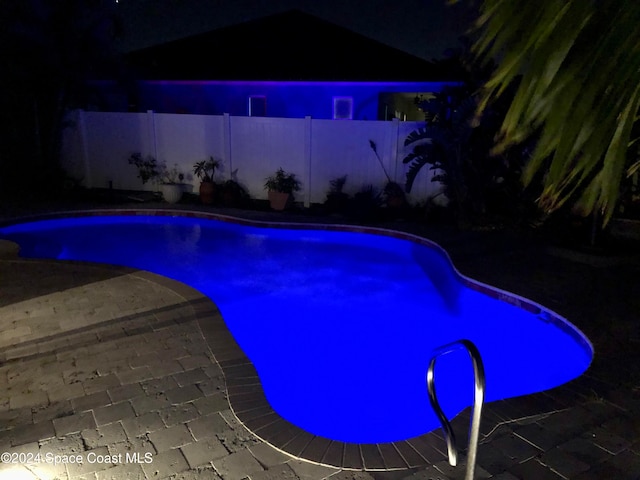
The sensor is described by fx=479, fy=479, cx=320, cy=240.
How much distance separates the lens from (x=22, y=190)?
1165 centimetres

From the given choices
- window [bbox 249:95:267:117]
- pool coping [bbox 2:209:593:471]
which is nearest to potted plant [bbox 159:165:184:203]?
window [bbox 249:95:267:117]

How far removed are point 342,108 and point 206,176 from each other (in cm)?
609

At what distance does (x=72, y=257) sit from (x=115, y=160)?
469 centimetres

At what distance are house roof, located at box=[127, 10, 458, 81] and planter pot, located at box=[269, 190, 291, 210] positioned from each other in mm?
5279

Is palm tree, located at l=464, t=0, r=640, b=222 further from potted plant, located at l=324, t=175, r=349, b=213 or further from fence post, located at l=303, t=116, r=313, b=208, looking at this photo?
fence post, located at l=303, t=116, r=313, b=208

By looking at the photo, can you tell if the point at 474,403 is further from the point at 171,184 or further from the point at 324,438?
the point at 171,184

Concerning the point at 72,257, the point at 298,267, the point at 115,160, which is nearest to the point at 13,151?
the point at 115,160

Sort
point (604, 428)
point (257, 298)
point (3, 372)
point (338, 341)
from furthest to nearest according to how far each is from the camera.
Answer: point (257, 298) → point (338, 341) → point (3, 372) → point (604, 428)

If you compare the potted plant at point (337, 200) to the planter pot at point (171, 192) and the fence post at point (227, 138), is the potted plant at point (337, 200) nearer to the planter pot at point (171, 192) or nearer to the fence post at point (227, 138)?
the fence post at point (227, 138)

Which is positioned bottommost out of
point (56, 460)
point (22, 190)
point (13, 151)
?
point (56, 460)

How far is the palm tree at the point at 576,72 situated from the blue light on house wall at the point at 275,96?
13918 mm

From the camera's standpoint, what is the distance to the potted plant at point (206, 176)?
11.3 metres

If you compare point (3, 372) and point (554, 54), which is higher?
point (554, 54)

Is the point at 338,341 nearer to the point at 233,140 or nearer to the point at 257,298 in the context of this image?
the point at 257,298
